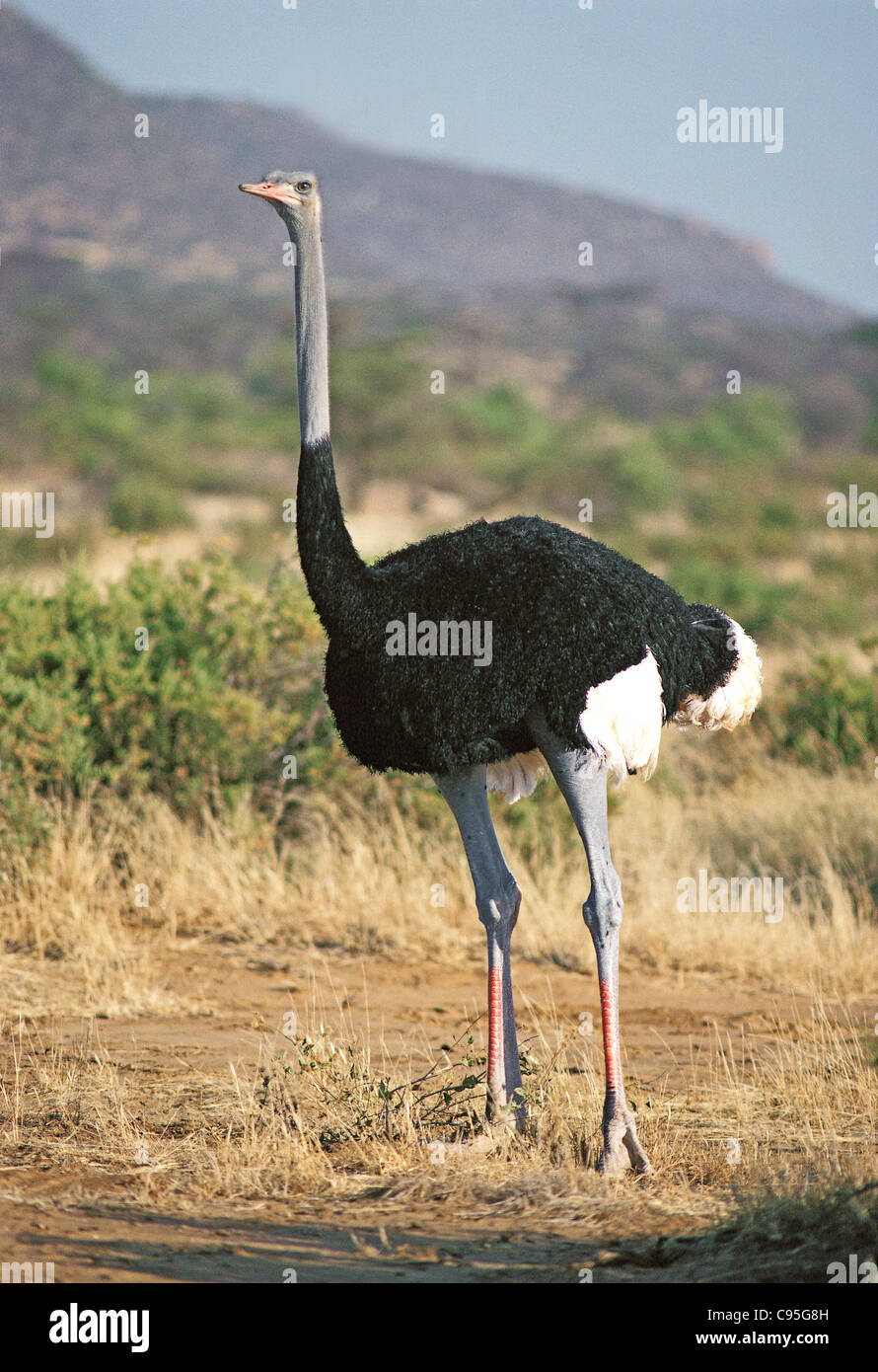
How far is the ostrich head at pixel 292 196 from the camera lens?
4.89 m

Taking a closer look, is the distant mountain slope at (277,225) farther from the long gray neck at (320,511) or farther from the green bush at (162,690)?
A: the long gray neck at (320,511)

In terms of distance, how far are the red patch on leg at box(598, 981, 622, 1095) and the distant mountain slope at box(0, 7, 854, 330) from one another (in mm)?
56619

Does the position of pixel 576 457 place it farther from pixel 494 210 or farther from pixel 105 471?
pixel 494 210

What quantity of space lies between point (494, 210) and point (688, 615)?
117144 mm

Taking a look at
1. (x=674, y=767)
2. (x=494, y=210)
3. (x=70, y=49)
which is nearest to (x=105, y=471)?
(x=674, y=767)

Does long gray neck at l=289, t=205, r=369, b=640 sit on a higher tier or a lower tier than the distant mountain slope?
lower

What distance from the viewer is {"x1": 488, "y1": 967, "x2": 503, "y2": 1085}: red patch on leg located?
490 cm

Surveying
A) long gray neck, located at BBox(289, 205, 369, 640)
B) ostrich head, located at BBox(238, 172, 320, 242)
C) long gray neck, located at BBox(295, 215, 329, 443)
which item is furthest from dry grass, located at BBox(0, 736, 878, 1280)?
ostrich head, located at BBox(238, 172, 320, 242)

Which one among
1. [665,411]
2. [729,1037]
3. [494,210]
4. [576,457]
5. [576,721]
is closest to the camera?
[576,721]

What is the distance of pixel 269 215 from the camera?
99.8 meters

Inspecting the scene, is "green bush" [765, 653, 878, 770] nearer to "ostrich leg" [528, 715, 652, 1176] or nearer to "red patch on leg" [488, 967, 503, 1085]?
"red patch on leg" [488, 967, 503, 1085]

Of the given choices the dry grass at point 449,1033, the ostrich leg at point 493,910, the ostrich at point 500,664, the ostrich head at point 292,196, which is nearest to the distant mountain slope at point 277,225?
the dry grass at point 449,1033

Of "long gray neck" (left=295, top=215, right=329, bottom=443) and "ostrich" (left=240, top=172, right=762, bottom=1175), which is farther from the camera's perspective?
"long gray neck" (left=295, top=215, right=329, bottom=443)

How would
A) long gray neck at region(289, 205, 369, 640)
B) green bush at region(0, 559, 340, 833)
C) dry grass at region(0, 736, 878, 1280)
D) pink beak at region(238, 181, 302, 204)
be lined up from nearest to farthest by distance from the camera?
1. dry grass at region(0, 736, 878, 1280)
2. long gray neck at region(289, 205, 369, 640)
3. pink beak at region(238, 181, 302, 204)
4. green bush at region(0, 559, 340, 833)
